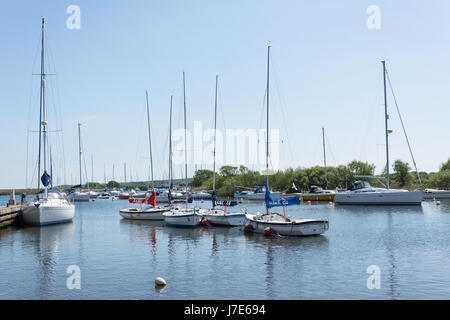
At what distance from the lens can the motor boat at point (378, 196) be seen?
67812mm

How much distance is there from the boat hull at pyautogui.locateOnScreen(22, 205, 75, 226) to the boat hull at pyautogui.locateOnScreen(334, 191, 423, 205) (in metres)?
51.6

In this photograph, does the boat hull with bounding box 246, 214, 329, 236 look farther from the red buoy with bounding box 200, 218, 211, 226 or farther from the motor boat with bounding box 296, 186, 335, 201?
the motor boat with bounding box 296, 186, 335, 201

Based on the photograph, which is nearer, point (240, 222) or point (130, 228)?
point (240, 222)

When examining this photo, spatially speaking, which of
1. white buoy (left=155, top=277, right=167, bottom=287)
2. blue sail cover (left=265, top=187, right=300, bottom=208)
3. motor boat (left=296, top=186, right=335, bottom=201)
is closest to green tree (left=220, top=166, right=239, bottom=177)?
motor boat (left=296, top=186, right=335, bottom=201)

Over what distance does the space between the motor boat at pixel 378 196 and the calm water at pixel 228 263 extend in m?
29.4

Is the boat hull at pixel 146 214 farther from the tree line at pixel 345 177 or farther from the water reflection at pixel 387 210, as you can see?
the tree line at pixel 345 177

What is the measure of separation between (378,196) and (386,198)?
4.96ft

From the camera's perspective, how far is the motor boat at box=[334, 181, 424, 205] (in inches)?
2670

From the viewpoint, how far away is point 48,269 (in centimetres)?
2362

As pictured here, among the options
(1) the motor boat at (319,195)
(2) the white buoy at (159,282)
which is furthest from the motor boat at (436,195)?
(2) the white buoy at (159,282)

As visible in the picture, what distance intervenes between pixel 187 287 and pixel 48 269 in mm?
9973

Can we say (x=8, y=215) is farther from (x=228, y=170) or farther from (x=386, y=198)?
(x=228, y=170)
